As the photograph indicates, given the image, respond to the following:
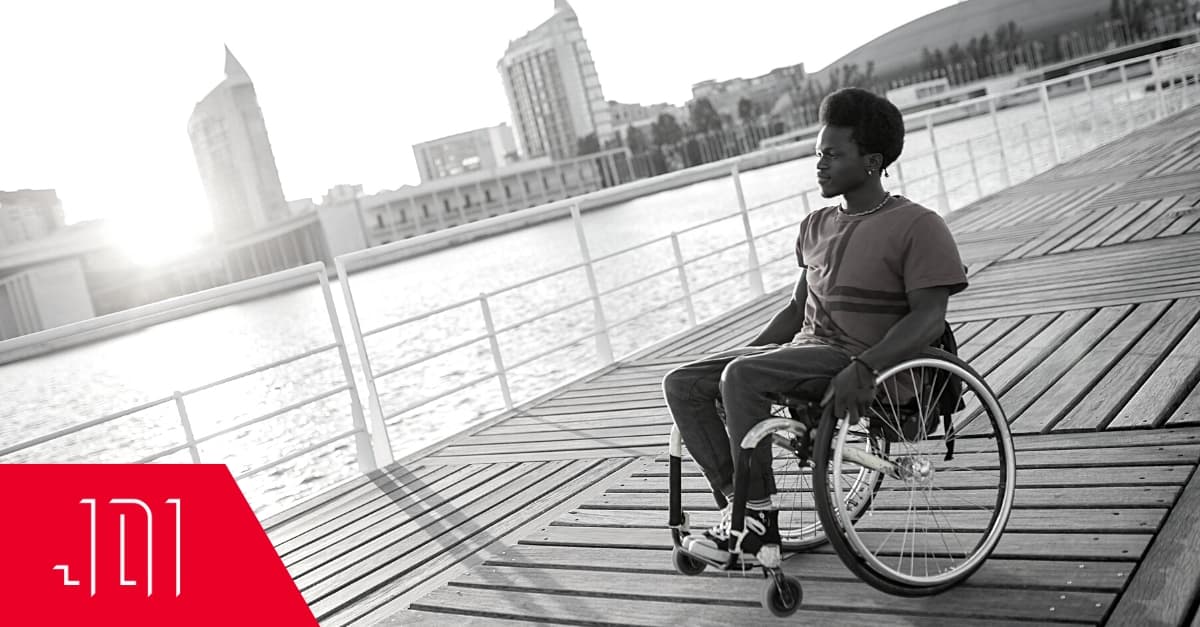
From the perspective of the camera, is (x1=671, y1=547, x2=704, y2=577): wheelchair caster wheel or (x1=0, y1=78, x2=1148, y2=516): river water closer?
(x1=671, y1=547, x2=704, y2=577): wheelchair caster wheel

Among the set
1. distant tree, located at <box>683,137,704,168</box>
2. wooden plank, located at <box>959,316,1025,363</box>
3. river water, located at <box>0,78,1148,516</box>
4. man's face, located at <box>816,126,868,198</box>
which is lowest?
river water, located at <box>0,78,1148,516</box>

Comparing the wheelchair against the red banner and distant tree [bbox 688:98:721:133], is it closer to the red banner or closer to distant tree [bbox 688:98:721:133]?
the red banner

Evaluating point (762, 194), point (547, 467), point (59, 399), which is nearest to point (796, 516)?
point (547, 467)

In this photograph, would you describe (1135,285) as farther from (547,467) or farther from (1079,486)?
(547,467)

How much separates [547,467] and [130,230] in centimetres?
7982

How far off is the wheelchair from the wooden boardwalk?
0.06m

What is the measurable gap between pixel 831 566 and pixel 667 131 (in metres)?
95.7

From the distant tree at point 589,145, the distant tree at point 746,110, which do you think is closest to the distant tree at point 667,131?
the distant tree at point 746,110

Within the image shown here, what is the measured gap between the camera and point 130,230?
74.7 metres

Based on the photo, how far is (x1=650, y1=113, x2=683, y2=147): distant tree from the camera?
95.4 m

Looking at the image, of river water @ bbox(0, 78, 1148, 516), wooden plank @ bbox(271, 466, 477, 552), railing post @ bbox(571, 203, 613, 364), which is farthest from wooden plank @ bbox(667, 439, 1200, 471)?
river water @ bbox(0, 78, 1148, 516)

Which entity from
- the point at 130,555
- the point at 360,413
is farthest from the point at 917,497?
the point at 360,413

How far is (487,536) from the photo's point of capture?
248cm

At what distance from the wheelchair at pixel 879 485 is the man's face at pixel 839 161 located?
1.01ft
